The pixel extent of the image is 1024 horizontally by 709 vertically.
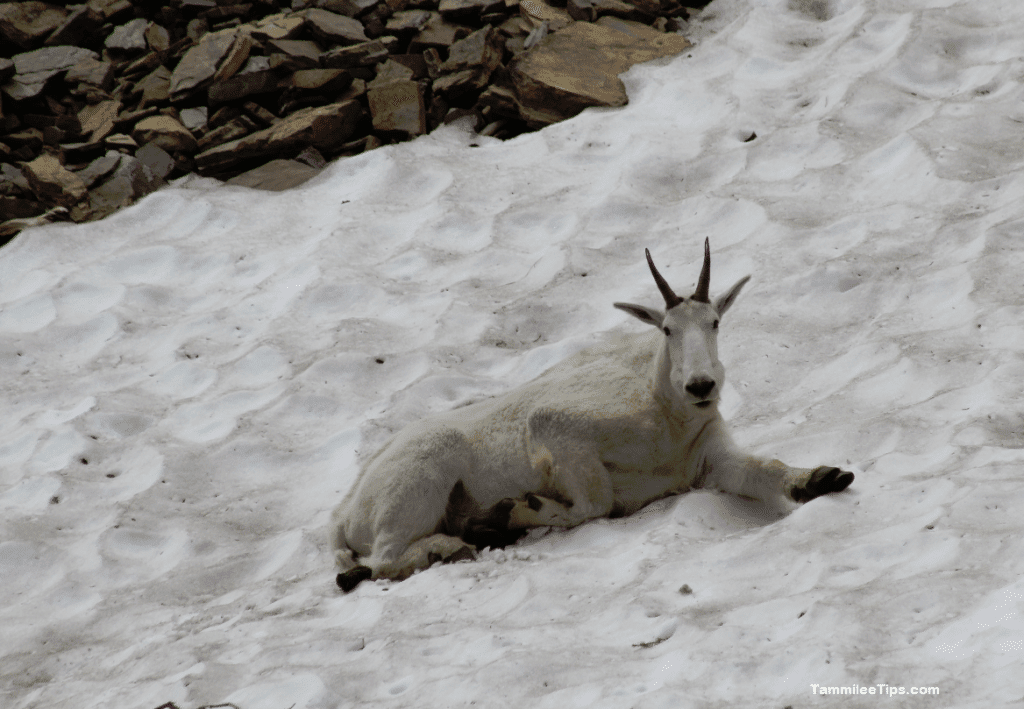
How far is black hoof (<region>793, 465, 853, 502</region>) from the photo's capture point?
5086mm

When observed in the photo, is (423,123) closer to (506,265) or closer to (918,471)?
(506,265)

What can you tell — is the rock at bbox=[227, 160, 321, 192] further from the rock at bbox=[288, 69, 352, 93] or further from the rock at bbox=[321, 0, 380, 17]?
the rock at bbox=[321, 0, 380, 17]

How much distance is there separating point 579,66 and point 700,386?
625cm

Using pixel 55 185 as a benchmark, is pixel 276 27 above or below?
above

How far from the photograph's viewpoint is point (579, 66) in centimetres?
1062

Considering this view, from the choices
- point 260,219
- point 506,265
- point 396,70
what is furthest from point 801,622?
point 396,70

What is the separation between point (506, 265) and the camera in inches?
344

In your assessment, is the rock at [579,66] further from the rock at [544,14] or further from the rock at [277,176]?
the rock at [277,176]

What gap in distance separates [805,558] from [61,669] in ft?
12.0

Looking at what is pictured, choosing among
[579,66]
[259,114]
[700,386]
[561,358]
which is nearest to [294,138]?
[259,114]

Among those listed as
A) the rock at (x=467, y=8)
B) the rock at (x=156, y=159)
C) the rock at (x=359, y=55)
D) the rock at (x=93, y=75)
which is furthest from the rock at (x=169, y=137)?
the rock at (x=467, y=8)

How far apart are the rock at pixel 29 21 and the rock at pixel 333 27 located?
9.29ft

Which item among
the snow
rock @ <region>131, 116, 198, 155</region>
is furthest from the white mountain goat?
rock @ <region>131, 116, 198, 155</region>

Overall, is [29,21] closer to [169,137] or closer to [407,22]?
[169,137]
